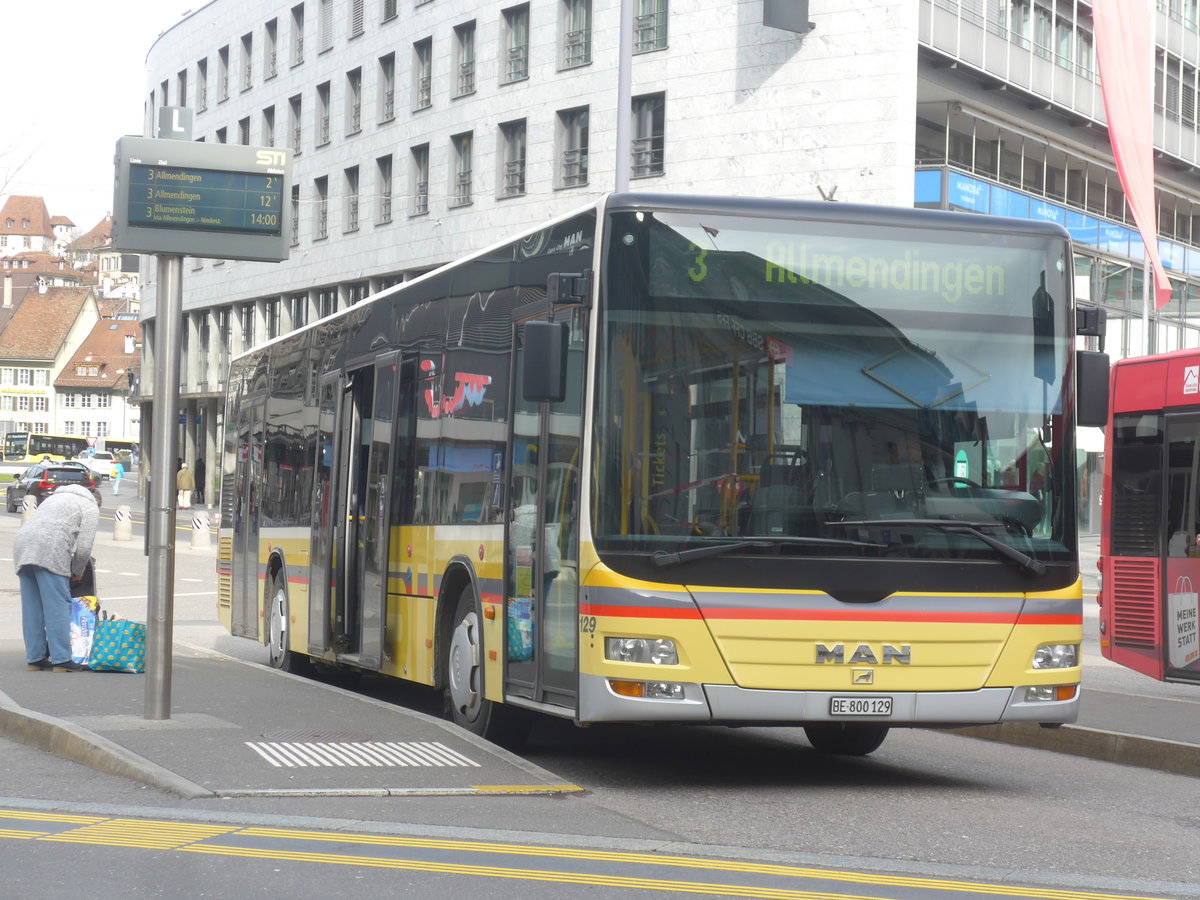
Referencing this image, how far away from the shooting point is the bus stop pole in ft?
32.4

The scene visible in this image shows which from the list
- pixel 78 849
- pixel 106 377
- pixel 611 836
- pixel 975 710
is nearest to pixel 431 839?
pixel 611 836

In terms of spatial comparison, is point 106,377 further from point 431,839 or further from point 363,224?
point 431,839

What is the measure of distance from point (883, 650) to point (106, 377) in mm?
143397

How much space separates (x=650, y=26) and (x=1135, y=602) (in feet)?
88.3

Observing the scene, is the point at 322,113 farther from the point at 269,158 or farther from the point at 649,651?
the point at 649,651

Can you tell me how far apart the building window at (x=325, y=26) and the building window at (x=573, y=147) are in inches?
567

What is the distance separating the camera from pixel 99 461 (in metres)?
96.9

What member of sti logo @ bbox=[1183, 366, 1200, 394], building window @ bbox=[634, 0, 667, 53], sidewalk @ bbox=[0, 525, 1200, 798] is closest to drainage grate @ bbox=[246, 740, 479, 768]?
sidewalk @ bbox=[0, 525, 1200, 798]

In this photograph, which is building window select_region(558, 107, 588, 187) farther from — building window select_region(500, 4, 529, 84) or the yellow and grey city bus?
the yellow and grey city bus

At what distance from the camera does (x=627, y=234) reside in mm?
8562

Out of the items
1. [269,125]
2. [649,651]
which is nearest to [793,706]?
[649,651]

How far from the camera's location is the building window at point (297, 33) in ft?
182

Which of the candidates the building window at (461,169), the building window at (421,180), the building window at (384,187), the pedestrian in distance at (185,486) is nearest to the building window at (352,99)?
the building window at (384,187)

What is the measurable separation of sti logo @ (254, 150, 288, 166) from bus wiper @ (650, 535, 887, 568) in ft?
11.7
